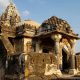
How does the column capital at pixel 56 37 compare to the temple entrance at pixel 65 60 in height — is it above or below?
above

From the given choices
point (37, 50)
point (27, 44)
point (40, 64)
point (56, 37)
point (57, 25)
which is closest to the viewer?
point (40, 64)

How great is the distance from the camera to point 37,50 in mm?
19703

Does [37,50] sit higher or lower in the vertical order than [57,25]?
lower

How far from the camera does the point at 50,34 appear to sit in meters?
18.2

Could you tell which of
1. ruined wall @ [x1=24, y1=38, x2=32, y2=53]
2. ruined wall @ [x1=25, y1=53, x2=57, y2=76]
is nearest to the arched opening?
ruined wall @ [x1=24, y1=38, x2=32, y2=53]

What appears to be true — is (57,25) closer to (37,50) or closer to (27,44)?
(37,50)

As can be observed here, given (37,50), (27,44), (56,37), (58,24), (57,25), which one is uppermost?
(58,24)

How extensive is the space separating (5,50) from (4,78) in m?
2.07

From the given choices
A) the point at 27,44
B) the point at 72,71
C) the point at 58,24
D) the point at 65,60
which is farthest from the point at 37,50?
the point at 72,71

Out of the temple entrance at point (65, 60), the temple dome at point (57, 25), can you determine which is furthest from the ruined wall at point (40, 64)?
the temple entrance at point (65, 60)

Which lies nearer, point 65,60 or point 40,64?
point 40,64

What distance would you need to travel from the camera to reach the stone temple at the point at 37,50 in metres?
15.4

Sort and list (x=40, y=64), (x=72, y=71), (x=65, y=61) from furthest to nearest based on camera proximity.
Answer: (x=65, y=61), (x=72, y=71), (x=40, y=64)

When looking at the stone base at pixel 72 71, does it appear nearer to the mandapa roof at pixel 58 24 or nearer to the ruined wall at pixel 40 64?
the ruined wall at pixel 40 64
